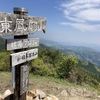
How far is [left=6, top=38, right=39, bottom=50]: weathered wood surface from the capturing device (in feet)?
14.3

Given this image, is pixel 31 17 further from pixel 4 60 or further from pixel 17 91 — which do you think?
pixel 4 60

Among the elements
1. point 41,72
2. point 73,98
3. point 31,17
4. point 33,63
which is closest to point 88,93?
point 73,98

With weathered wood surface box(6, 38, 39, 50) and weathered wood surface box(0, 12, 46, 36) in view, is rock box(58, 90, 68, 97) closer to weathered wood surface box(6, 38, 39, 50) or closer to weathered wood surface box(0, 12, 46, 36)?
weathered wood surface box(6, 38, 39, 50)

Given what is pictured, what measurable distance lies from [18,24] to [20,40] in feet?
1.81

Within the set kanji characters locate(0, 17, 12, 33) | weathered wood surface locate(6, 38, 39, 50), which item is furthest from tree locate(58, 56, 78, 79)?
kanji characters locate(0, 17, 12, 33)

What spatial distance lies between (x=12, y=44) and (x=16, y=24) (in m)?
0.59

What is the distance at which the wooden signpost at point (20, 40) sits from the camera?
13.7 ft

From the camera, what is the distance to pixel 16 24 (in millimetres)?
4375

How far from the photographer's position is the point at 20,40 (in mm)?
4781

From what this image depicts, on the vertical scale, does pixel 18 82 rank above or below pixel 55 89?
above

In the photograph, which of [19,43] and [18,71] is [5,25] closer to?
[19,43]

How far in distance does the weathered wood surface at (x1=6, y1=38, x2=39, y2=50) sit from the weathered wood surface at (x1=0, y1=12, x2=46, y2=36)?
240 millimetres

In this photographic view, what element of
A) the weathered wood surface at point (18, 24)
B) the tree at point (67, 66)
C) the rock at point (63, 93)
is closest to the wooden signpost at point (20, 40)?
the weathered wood surface at point (18, 24)

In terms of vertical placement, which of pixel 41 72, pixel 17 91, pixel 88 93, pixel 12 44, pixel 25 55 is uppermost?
pixel 12 44
